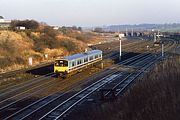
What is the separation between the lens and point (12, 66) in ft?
158

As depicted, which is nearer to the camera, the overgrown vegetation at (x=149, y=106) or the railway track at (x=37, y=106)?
the overgrown vegetation at (x=149, y=106)

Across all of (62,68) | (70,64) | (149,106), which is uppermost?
(149,106)

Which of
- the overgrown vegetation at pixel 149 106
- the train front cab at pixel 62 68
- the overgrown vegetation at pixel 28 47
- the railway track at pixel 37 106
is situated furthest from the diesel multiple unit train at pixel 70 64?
the overgrown vegetation at pixel 149 106

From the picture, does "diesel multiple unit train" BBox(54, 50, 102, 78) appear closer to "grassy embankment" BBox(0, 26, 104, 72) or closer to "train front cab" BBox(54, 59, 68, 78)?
"train front cab" BBox(54, 59, 68, 78)

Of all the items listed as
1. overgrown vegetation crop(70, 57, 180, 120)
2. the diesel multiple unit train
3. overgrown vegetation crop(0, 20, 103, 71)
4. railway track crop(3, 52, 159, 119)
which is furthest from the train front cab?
overgrown vegetation crop(70, 57, 180, 120)

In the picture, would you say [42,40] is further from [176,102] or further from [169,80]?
[176,102]

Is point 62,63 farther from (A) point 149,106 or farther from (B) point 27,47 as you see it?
(B) point 27,47

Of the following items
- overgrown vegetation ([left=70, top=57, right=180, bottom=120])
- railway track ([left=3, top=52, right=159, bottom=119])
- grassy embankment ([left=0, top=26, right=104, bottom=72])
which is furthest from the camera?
grassy embankment ([left=0, top=26, right=104, bottom=72])

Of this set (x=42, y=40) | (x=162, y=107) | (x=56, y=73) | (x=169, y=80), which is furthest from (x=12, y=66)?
(x=162, y=107)

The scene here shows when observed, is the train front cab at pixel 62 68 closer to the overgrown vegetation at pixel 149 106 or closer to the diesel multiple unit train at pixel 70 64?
the diesel multiple unit train at pixel 70 64

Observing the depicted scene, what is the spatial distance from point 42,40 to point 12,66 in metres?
25.8

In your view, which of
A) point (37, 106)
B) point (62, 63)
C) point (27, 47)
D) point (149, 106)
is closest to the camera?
point (149, 106)

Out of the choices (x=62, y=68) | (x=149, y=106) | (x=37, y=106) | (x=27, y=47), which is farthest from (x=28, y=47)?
(x=149, y=106)

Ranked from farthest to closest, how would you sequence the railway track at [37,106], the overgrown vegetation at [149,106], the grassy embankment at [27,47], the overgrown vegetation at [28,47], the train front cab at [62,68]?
the overgrown vegetation at [28,47]
the grassy embankment at [27,47]
the train front cab at [62,68]
the railway track at [37,106]
the overgrown vegetation at [149,106]
